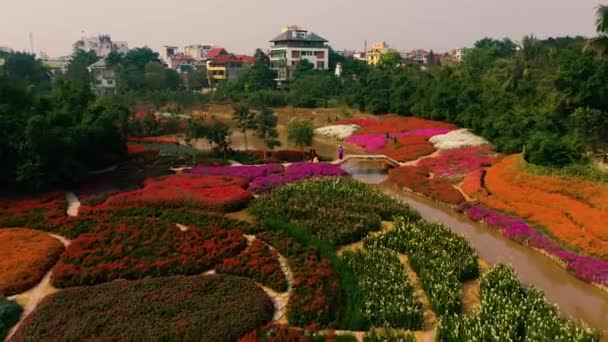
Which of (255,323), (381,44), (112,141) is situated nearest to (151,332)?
(255,323)

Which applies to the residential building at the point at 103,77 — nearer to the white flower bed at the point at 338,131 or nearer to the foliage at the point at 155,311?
the white flower bed at the point at 338,131

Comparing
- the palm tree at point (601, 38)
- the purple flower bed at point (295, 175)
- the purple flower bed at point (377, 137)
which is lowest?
the purple flower bed at point (295, 175)

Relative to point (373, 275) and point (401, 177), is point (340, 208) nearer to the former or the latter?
point (373, 275)

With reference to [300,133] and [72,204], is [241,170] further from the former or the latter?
[72,204]

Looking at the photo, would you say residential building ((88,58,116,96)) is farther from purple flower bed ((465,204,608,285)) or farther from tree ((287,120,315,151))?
purple flower bed ((465,204,608,285))

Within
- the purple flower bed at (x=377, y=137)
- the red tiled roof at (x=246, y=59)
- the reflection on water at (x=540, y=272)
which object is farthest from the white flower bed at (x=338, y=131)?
the red tiled roof at (x=246, y=59)

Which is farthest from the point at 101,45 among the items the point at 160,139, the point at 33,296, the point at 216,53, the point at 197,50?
the point at 33,296
